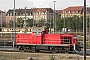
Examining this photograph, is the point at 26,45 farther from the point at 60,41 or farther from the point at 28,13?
the point at 28,13

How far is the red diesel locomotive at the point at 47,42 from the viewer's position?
90.7ft

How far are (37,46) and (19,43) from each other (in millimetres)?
2647

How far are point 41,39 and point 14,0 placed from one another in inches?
405

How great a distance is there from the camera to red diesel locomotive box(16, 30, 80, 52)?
2765 cm

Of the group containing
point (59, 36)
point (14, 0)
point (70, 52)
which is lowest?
point (70, 52)

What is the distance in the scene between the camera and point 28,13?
148000mm

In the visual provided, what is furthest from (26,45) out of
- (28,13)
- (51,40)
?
(28,13)

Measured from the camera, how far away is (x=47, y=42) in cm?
2864

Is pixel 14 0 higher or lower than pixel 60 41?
higher

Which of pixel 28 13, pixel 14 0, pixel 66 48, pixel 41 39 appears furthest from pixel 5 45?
pixel 28 13

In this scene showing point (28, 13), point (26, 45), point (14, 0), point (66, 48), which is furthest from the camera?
point (28, 13)

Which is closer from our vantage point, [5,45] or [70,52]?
[70,52]

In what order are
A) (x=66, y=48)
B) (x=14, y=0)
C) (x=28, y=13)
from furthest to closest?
(x=28, y=13) < (x=14, y=0) < (x=66, y=48)

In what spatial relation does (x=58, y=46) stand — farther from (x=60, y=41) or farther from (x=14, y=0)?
(x=14, y=0)
